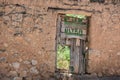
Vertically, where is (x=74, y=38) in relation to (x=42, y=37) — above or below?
below

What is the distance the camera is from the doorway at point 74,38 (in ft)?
27.2

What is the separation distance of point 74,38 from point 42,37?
946 millimetres

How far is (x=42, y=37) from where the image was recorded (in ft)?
26.0

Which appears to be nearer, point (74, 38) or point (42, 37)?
point (42, 37)

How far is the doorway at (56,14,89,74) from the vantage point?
8305 mm

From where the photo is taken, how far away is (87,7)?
835 cm

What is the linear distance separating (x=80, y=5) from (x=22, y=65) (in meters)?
2.21

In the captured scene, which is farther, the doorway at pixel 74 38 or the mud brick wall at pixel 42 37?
the doorway at pixel 74 38

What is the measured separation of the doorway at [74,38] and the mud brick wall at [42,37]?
21 cm

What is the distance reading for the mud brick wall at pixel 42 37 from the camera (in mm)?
7676

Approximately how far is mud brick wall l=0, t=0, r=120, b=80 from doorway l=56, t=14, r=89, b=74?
0.67ft

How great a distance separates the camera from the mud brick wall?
25.2 ft

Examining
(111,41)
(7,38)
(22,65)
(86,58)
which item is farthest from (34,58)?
(111,41)

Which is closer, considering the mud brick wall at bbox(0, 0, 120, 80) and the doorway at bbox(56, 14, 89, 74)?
the mud brick wall at bbox(0, 0, 120, 80)
